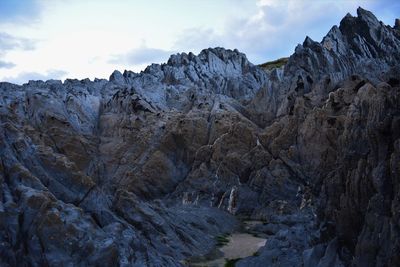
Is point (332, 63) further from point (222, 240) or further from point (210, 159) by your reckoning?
point (222, 240)

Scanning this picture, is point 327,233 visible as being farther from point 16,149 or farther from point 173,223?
point 16,149

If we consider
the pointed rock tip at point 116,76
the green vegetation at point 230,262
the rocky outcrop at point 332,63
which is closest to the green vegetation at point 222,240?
the green vegetation at point 230,262

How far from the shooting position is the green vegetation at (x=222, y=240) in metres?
62.7

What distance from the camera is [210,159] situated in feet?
322

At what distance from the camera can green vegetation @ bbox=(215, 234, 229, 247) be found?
62.7 metres

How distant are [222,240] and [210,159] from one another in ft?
112

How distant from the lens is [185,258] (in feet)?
173

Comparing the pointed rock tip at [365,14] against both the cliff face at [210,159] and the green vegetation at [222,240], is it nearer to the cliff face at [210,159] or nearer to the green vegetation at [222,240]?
the cliff face at [210,159]

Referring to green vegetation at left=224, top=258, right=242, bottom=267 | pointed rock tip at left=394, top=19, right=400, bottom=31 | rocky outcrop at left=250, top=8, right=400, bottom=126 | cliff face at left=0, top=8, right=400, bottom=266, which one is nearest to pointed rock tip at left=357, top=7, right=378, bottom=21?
rocky outcrop at left=250, top=8, right=400, bottom=126

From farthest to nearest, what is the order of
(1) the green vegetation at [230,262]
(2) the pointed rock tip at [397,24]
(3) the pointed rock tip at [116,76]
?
(2) the pointed rock tip at [397,24], (3) the pointed rock tip at [116,76], (1) the green vegetation at [230,262]

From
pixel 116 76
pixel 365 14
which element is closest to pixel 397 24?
pixel 365 14

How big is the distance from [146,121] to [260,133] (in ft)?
88.6

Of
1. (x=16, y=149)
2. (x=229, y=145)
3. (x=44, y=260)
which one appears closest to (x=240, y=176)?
(x=229, y=145)

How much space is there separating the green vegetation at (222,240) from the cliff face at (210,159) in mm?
1111
